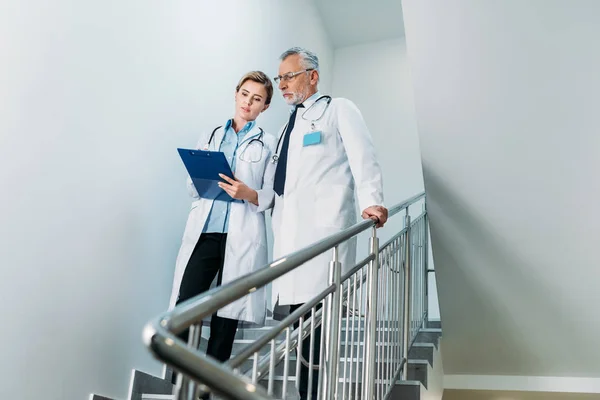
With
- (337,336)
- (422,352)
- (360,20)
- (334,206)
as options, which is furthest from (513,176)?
(360,20)

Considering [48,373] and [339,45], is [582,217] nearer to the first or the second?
[48,373]

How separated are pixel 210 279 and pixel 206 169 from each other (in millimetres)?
446

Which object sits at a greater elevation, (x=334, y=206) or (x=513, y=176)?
(x=513, y=176)

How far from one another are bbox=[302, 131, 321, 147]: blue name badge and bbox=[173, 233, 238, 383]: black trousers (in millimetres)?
543

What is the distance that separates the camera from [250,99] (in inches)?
118

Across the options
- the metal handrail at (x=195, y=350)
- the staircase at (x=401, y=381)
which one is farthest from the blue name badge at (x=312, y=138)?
the metal handrail at (x=195, y=350)

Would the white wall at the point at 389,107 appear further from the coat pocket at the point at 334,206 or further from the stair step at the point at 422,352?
the coat pocket at the point at 334,206

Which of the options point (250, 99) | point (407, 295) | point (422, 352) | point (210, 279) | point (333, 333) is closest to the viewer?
point (333, 333)

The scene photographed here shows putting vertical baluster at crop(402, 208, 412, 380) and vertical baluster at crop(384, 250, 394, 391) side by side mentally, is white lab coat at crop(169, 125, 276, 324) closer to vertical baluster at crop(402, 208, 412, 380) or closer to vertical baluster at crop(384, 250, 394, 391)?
vertical baluster at crop(384, 250, 394, 391)

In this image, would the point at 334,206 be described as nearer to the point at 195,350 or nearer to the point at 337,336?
the point at 337,336

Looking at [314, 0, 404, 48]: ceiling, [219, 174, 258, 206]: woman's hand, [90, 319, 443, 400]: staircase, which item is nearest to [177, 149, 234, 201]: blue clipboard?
[219, 174, 258, 206]: woman's hand

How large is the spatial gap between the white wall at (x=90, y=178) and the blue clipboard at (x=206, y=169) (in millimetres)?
429

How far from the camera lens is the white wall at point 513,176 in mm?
2842

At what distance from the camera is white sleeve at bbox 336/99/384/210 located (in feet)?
8.06
